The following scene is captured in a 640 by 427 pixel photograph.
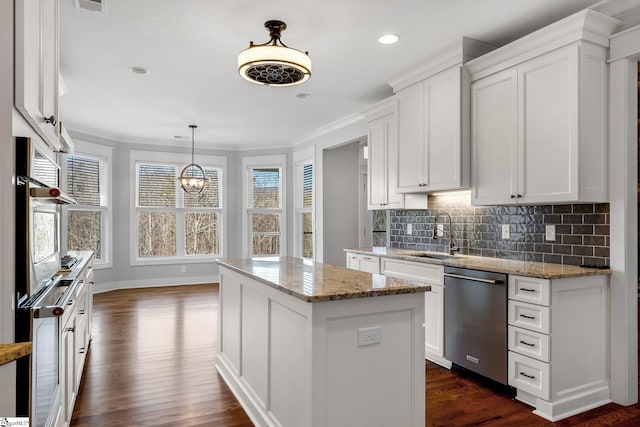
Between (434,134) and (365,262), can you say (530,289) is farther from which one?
(365,262)

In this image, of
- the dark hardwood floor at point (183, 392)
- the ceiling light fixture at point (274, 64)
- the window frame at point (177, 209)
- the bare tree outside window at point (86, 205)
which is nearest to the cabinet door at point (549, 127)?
the dark hardwood floor at point (183, 392)

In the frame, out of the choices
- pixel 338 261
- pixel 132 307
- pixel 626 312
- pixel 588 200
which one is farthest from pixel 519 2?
pixel 132 307

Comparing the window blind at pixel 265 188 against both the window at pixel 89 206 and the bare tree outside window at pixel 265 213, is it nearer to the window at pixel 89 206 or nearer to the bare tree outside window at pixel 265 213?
the bare tree outside window at pixel 265 213

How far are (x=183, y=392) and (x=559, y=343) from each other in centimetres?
260

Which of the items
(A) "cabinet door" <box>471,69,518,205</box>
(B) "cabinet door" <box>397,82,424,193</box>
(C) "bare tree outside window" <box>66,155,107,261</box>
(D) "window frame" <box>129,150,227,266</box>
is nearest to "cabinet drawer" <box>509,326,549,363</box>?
(A) "cabinet door" <box>471,69,518,205</box>

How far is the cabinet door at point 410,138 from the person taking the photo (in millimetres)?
3916

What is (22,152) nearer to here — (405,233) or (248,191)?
(405,233)

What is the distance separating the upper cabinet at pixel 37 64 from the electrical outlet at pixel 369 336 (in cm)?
159

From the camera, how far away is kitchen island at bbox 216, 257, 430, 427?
1.84 m

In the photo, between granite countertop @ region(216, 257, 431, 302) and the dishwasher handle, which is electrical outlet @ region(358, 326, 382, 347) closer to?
granite countertop @ region(216, 257, 431, 302)

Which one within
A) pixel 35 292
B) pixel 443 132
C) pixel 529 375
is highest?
pixel 443 132

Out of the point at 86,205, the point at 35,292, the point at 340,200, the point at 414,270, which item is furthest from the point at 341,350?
the point at 86,205

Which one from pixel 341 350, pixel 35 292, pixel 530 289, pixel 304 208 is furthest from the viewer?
pixel 304 208

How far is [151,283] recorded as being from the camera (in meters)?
7.59
